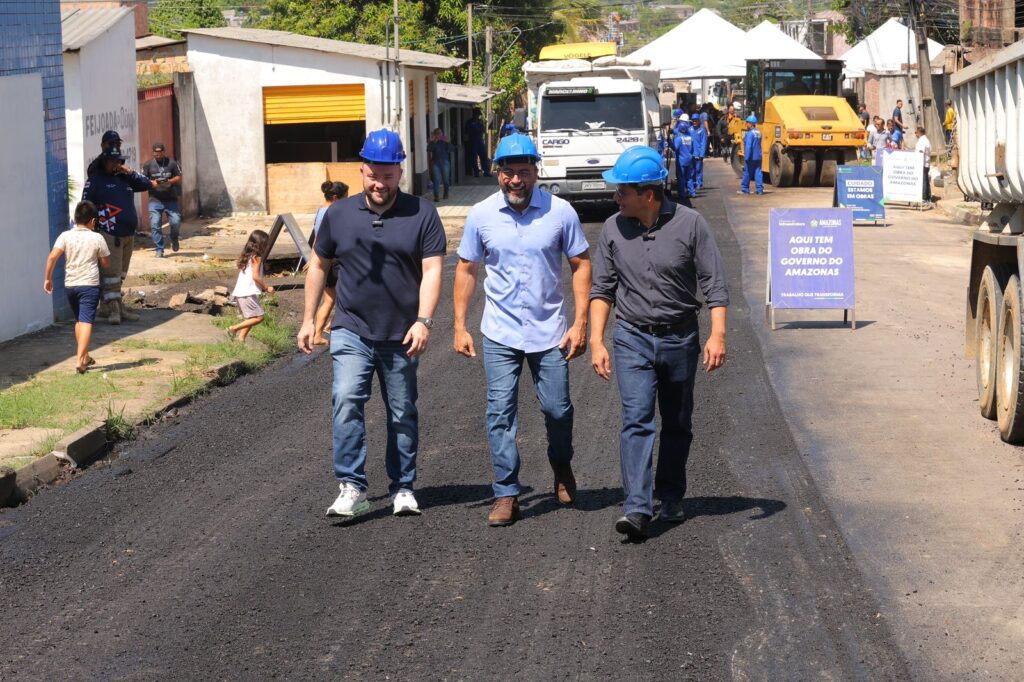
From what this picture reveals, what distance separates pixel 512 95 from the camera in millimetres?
53781

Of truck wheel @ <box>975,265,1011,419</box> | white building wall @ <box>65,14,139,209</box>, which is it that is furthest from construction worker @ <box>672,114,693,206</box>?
truck wheel @ <box>975,265,1011,419</box>

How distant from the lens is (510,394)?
7117 mm

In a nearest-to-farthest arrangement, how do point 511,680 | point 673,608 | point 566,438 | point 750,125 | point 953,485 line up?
point 511,680, point 673,608, point 566,438, point 953,485, point 750,125

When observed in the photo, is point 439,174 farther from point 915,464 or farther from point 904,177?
point 915,464

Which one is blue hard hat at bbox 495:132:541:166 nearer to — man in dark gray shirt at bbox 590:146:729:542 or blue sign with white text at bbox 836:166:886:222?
man in dark gray shirt at bbox 590:146:729:542

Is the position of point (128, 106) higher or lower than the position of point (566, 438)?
higher

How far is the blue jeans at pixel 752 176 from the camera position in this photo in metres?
33.1

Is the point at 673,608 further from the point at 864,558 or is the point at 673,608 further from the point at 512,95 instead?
the point at 512,95

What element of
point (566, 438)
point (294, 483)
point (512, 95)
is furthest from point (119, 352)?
point (512, 95)

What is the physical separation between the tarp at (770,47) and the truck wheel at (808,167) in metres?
8.54

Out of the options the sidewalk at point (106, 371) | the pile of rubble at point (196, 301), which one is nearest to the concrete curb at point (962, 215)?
the sidewalk at point (106, 371)

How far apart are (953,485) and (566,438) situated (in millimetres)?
2567

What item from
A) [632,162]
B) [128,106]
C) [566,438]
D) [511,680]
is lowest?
[511,680]

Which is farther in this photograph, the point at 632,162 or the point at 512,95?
the point at 512,95
